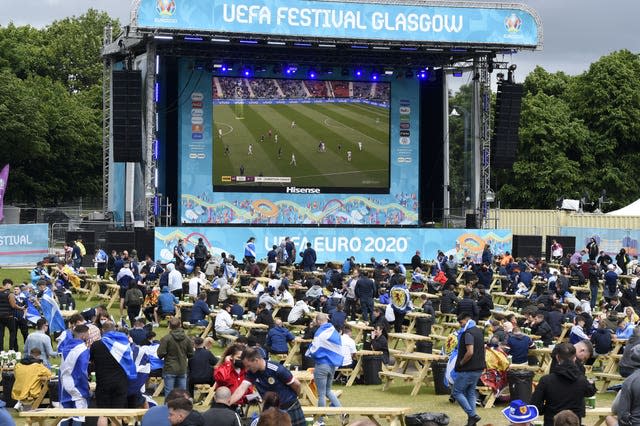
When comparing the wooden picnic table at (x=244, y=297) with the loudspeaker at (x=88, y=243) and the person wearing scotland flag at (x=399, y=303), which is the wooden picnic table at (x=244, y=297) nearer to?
the person wearing scotland flag at (x=399, y=303)

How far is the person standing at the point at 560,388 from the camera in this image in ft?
34.1

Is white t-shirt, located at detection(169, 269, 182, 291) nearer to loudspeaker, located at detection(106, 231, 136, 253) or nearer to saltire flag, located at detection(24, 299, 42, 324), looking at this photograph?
saltire flag, located at detection(24, 299, 42, 324)

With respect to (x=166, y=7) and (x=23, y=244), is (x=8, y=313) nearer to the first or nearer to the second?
(x=166, y=7)

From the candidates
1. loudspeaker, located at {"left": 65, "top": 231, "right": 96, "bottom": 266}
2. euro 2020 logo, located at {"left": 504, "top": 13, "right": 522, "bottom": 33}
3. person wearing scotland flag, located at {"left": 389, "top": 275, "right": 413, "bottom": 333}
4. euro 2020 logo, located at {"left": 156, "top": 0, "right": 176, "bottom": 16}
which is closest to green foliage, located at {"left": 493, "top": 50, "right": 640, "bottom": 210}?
euro 2020 logo, located at {"left": 504, "top": 13, "right": 522, "bottom": 33}

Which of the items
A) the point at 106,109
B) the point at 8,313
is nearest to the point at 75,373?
the point at 8,313

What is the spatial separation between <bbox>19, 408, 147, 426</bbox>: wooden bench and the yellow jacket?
229 cm

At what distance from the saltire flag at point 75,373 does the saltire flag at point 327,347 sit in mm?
2909

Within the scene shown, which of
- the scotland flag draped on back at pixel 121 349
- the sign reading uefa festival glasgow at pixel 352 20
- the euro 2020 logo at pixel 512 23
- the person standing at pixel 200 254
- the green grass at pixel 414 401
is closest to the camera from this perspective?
the scotland flag draped on back at pixel 121 349

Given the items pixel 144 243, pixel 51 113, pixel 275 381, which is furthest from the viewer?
pixel 51 113

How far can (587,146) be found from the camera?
217 ft

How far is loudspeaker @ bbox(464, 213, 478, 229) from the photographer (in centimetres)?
4244

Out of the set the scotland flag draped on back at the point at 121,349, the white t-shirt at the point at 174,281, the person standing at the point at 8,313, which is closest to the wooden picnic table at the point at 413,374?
the scotland flag draped on back at the point at 121,349

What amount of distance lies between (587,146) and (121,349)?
183 feet

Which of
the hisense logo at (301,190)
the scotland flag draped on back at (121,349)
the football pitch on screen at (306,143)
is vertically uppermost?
the football pitch on screen at (306,143)
